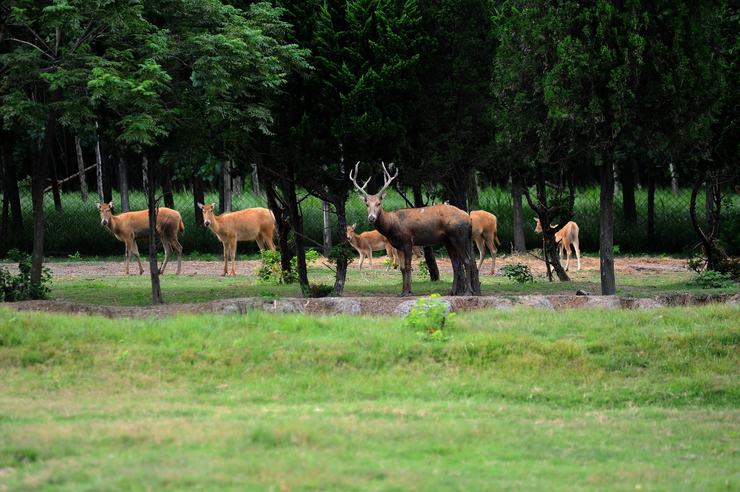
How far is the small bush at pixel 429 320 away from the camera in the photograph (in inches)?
531

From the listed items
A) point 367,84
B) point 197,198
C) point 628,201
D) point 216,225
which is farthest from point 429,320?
point 197,198

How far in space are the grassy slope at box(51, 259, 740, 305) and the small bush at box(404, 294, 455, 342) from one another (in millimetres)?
5150

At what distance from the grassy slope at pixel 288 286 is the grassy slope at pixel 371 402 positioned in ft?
16.3

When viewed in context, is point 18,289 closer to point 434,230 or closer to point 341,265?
point 341,265

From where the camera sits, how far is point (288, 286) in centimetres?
2208

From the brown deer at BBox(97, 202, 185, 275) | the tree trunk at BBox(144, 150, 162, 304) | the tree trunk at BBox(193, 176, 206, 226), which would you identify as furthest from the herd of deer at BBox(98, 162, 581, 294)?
the tree trunk at BBox(193, 176, 206, 226)

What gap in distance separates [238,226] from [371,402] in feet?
55.8

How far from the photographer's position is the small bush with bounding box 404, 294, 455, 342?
1348cm

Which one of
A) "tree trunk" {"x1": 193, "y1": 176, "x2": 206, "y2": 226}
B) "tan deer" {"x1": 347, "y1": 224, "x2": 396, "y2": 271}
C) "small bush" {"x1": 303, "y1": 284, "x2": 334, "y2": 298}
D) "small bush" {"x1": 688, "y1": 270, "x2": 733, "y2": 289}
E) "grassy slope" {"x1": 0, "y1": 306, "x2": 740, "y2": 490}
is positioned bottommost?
"grassy slope" {"x1": 0, "y1": 306, "x2": 740, "y2": 490}

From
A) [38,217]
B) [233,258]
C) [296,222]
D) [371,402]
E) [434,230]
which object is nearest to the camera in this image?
[371,402]

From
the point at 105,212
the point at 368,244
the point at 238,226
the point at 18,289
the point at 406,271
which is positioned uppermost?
the point at 105,212

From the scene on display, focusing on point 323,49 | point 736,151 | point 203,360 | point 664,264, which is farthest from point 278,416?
point 664,264

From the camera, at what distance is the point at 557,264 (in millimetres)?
23422

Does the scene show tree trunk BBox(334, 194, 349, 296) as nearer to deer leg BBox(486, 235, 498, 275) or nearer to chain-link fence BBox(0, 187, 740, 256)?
deer leg BBox(486, 235, 498, 275)
